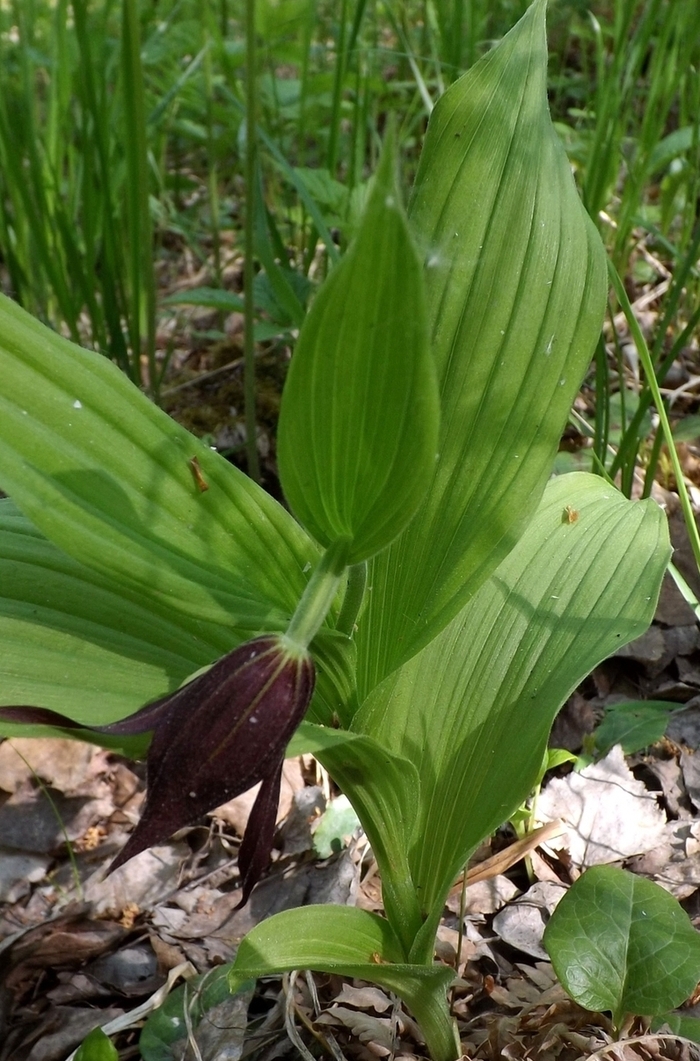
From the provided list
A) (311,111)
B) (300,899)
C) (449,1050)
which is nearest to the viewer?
(449,1050)

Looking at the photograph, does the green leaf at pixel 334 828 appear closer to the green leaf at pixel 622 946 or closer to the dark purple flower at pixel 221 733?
the green leaf at pixel 622 946

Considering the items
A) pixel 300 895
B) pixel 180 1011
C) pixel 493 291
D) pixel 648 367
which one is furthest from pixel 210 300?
pixel 180 1011

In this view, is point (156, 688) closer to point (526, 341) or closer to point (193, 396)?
point (526, 341)

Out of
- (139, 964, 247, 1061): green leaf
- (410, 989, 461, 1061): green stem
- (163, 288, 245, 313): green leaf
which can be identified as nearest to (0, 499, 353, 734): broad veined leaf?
(410, 989, 461, 1061): green stem

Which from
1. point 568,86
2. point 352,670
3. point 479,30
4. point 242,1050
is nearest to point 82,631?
point 352,670

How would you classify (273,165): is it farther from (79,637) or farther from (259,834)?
(259,834)

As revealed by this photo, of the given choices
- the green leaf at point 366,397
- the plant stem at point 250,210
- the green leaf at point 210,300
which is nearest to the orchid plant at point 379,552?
the green leaf at point 366,397

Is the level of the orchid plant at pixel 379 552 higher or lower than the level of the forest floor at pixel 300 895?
higher
